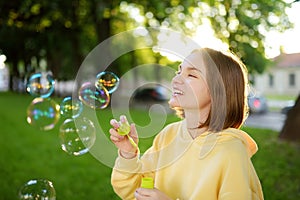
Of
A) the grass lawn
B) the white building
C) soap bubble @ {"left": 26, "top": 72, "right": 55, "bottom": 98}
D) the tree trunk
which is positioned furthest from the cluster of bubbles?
the white building

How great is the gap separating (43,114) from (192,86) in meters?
2.90

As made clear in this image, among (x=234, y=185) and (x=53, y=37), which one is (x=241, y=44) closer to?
(x=234, y=185)

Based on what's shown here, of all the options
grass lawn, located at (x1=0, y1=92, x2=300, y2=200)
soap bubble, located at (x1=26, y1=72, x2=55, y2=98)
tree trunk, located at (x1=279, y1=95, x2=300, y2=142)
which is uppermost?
soap bubble, located at (x1=26, y1=72, x2=55, y2=98)

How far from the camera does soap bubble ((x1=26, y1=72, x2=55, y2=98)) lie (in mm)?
Answer: 4106

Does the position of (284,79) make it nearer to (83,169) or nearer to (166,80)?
(83,169)

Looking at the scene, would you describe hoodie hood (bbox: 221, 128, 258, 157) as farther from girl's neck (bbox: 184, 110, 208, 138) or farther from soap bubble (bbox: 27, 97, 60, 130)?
soap bubble (bbox: 27, 97, 60, 130)

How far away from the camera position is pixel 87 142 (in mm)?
2797

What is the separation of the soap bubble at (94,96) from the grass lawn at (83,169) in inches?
14.4

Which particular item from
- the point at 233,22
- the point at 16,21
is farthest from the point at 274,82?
the point at 233,22

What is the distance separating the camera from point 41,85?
4.24 metres

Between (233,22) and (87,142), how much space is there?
15.6 feet

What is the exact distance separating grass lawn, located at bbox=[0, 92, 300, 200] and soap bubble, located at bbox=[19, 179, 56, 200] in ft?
2.62

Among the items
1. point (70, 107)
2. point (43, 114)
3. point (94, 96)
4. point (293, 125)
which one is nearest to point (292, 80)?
point (293, 125)

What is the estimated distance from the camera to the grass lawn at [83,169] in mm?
4484
